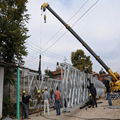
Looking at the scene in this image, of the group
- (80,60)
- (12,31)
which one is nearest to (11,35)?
(12,31)

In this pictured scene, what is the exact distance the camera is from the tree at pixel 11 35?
20.0m

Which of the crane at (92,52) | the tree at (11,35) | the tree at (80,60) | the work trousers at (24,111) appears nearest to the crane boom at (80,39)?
the crane at (92,52)

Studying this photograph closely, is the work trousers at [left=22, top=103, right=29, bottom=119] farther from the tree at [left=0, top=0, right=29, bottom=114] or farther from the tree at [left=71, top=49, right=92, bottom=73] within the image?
the tree at [left=71, top=49, right=92, bottom=73]

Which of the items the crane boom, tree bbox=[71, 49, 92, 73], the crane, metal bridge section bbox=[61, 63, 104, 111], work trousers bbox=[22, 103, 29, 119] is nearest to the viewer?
the crane

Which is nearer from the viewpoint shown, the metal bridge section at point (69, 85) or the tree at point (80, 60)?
the metal bridge section at point (69, 85)

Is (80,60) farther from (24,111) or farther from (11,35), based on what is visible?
(24,111)

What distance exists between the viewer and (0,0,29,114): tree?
787 inches

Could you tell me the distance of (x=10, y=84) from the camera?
20.3 m

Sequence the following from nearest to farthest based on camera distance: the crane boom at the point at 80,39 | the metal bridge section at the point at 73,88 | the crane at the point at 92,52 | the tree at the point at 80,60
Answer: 1. the crane at the point at 92,52
2. the crane boom at the point at 80,39
3. the metal bridge section at the point at 73,88
4. the tree at the point at 80,60

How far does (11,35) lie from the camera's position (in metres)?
20.2

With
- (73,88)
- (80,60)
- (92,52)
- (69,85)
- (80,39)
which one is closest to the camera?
(92,52)

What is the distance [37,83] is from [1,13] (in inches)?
285

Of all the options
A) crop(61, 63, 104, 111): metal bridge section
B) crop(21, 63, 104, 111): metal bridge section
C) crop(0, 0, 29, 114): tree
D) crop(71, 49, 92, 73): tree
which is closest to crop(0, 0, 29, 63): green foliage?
crop(0, 0, 29, 114): tree

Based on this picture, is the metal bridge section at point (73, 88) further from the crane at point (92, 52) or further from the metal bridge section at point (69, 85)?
the crane at point (92, 52)
